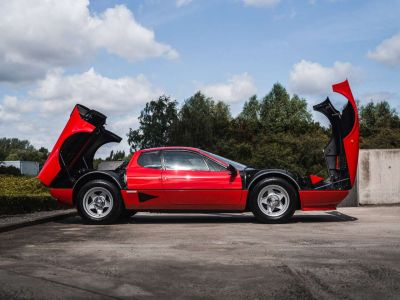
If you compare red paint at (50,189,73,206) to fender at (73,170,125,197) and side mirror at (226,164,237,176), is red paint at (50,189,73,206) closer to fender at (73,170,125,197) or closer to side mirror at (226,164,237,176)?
fender at (73,170,125,197)

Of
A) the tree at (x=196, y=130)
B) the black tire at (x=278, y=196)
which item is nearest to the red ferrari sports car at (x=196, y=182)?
the black tire at (x=278, y=196)

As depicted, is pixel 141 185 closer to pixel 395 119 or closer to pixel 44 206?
pixel 44 206

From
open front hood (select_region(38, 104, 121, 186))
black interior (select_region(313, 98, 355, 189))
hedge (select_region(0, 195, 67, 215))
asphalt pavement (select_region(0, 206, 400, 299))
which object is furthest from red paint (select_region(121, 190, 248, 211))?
hedge (select_region(0, 195, 67, 215))

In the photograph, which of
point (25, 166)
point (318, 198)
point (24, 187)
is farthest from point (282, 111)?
point (318, 198)

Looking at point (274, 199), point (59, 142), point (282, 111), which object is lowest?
point (274, 199)

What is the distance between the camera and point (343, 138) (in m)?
9.43

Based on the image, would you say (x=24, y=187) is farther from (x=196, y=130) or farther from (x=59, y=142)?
(x=196, y=130)

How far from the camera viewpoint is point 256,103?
89562 mm

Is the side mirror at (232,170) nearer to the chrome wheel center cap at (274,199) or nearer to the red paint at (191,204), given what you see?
the red paint at (191,204)

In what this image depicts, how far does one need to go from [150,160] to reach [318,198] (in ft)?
10.2

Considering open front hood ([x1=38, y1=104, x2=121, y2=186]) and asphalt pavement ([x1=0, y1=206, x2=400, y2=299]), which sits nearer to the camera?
asphalt pavement ([x1=0, y1=206, x2=400, y2=299])

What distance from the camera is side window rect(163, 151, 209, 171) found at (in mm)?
9383

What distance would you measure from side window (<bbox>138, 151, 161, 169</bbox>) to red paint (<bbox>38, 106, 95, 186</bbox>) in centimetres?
115

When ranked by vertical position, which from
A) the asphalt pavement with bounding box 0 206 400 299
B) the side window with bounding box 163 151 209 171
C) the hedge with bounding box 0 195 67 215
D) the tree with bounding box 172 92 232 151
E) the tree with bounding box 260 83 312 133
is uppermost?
the tree with bounding box 260 83 312 133
